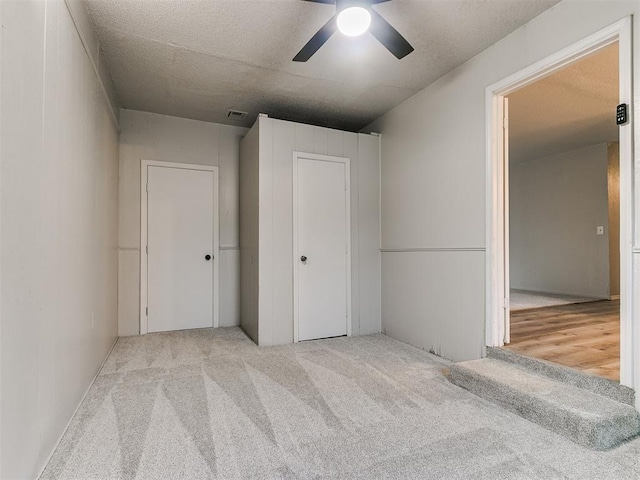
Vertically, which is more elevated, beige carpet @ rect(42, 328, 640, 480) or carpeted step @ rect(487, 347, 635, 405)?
carpeted step @ rect(487, 347, 635, 405)

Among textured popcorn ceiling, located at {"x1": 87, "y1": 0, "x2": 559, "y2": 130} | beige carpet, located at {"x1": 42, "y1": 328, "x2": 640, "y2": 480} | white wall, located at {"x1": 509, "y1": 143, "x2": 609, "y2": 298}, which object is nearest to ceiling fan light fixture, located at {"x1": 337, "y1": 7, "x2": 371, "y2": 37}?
textured popcorn ceiling, located at {"x1": 87, "y1": 0, "x2": 559, "y2": 130}

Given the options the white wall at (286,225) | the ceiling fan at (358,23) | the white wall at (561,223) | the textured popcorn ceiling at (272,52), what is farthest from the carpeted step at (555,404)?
the white wall at (561,223)

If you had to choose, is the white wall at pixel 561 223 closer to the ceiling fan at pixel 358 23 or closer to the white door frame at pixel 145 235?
the ceiling fan at pixel 358 23

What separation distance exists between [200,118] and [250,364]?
9.99 feet

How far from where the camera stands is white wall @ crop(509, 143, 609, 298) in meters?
5.23

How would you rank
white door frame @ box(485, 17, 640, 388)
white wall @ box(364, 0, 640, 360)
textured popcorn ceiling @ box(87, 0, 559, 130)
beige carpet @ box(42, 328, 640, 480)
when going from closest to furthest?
beige carpet @ box(42, 328, 640, 480) < white door frame @ box(485, 17, 640, 388) < textured popcorn ceiling @ box(87, 0, 559, 130) < white wall @ box(364, 0, 640, 360)

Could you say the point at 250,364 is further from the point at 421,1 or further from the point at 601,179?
the point at 601,179

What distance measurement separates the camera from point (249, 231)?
392 centimetres

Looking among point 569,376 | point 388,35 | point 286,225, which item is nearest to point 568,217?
point 569,376

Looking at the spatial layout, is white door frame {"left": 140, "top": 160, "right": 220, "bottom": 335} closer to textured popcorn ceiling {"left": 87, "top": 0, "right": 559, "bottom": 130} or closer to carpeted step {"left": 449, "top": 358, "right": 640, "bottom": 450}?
textured popcorn ceiling {"left": 87, "top": 0, "right": 559, "bottom": 130}

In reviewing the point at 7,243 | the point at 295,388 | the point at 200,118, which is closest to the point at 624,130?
the point at 295,388

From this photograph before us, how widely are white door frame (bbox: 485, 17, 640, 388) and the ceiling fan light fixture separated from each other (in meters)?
1.32

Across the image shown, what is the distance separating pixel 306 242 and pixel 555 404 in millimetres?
2590

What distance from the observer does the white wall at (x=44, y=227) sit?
123cm
